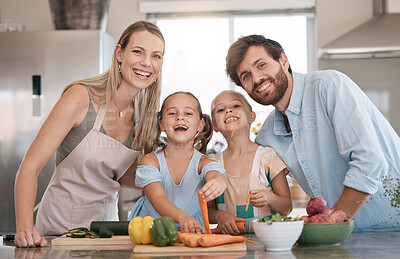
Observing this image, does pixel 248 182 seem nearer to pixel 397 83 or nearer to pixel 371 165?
pixel 371 165

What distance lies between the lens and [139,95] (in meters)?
1.86

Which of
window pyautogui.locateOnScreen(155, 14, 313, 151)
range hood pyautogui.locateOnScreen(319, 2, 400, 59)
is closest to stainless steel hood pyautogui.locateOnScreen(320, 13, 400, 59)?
range hood pyautogui.locateOnScreen(319, 2, 400, 59)

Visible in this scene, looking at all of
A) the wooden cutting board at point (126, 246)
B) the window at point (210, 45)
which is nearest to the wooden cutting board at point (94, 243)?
the wooden cutting board at point (126, 246)

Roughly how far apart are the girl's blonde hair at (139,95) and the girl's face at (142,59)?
29mm

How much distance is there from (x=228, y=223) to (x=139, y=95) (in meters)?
0.63

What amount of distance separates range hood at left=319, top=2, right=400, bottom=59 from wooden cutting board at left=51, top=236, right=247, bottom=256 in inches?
95.4

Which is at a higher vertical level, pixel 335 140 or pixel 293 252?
pixel 335 140

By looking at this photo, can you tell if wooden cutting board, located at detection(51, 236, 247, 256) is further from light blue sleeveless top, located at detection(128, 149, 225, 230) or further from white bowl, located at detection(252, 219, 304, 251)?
light blue sleeveless top, located at detection(128, 149, 225, 230)

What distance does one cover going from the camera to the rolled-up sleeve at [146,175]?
5.15 ft

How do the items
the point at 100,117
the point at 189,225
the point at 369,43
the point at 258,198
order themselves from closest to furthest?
the point at 189,225, the point at 258,198, the point at 100,117, the point at 369,43

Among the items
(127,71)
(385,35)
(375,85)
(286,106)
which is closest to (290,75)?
(286,106)

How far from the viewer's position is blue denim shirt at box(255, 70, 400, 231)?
1.43 meters

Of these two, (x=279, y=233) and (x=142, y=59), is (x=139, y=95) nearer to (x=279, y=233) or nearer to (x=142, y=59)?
(x=142, y=59)

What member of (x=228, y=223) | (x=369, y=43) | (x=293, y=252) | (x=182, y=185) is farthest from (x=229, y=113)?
(x=369, y=43)
